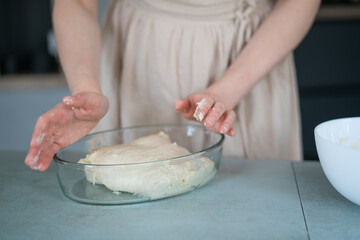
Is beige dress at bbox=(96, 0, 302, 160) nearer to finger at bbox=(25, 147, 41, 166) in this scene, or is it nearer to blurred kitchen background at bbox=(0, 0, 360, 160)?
finger at bbox=(25, 147, 41, 166)

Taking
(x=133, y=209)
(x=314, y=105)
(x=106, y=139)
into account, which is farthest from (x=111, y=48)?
(x=314, y=105)

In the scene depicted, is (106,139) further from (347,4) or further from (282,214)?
(347,4)

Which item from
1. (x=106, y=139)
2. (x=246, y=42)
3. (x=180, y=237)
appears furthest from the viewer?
(x=246, y=42)

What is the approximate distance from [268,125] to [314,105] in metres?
1.06

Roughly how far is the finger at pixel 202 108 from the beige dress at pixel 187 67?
0.30 metres

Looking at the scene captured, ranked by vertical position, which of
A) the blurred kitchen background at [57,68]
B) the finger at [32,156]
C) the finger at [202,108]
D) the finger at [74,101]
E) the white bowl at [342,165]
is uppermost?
the finger at [74,101]

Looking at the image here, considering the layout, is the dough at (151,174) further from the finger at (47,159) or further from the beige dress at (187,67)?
the beige dress at (187,67)

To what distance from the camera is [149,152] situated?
720mm

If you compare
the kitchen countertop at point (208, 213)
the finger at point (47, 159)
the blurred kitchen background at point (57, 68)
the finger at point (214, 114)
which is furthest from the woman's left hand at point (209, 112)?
the blurred kitchen background at point (57, 68)

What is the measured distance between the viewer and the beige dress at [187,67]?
997 millimetres

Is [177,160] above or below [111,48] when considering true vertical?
below

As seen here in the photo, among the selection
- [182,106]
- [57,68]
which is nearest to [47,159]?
A: [182,106]

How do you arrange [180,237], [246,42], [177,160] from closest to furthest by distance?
[180,237] → [177,160] → [246,42]

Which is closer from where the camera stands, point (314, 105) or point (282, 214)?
point (282, 214)
